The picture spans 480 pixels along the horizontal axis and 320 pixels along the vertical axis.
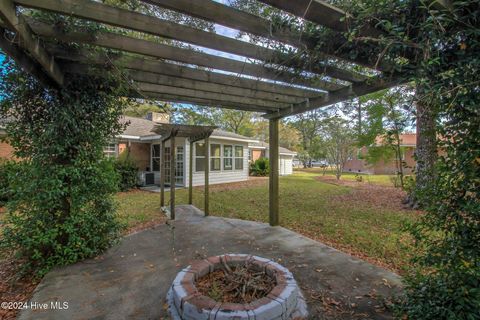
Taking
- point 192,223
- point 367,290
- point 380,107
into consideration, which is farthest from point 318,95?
point 380,107

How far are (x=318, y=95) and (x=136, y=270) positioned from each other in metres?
3.77

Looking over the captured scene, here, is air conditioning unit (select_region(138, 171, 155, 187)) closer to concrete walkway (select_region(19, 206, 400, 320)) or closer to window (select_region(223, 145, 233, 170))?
window (select_region(223, 145, 233, 170))

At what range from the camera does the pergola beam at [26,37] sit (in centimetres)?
168

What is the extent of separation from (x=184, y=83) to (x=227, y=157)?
10.1 metres

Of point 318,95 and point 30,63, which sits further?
point 318,95

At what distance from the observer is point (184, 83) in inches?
136

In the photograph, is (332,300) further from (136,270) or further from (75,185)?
(75,185)

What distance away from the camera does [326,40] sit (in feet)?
7.19

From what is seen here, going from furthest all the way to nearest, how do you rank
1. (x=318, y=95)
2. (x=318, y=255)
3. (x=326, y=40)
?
1. (x=318, y=95)
2. (x=318, y=255)
3. (x=326, y=40)

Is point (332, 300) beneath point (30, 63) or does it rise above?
beneath

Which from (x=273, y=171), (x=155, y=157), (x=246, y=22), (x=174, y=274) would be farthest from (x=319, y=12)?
(x=155, y=157)

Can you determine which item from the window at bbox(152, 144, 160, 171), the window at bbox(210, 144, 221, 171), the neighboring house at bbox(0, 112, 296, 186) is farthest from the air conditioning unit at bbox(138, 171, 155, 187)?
Result: the window at bbox(210, 144, 221, 171)

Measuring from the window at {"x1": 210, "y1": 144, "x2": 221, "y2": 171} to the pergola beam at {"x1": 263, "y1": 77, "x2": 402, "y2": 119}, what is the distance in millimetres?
7794

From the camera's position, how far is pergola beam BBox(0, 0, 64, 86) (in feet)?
5.52
